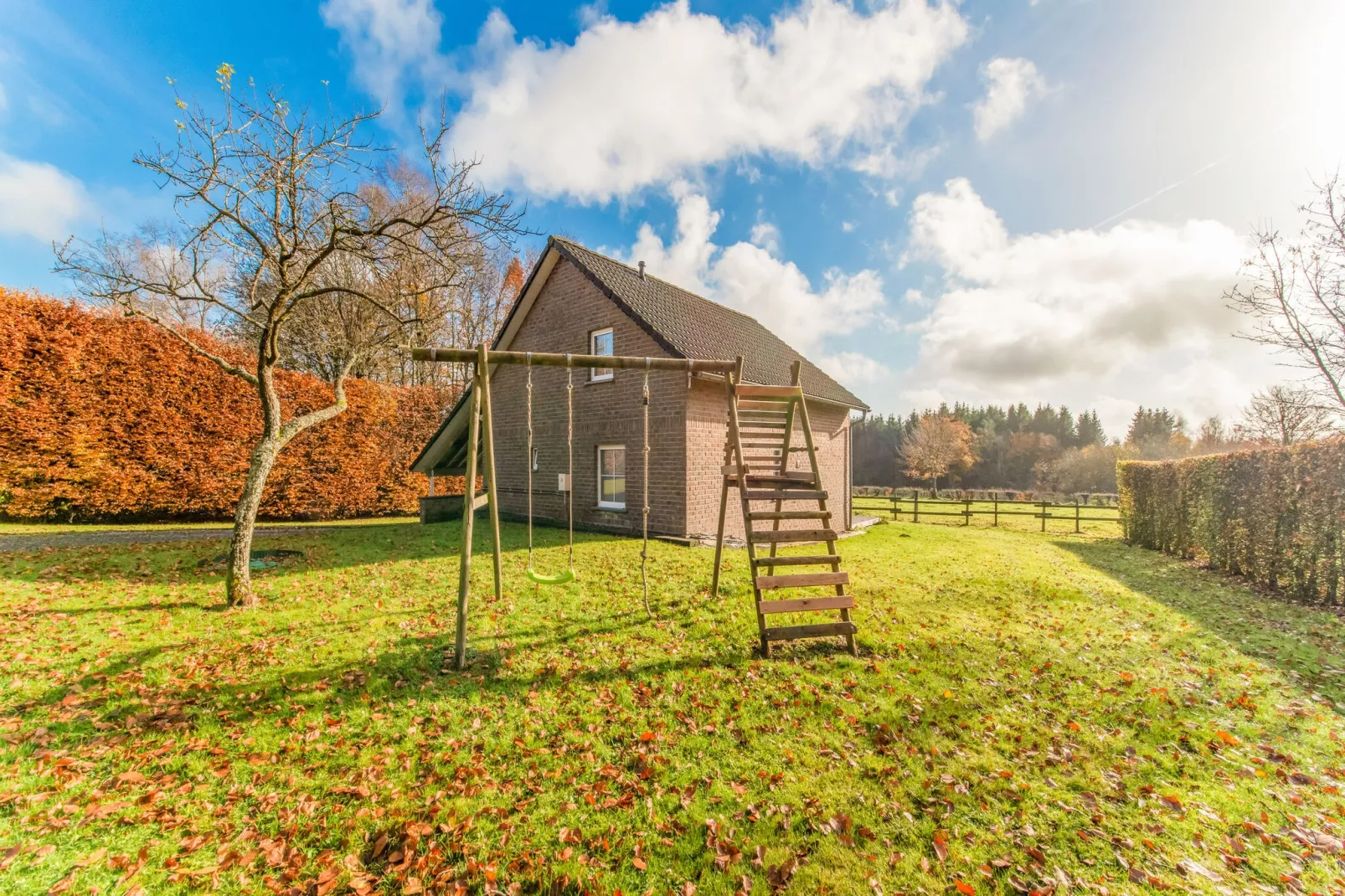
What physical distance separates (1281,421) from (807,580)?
2189 cm

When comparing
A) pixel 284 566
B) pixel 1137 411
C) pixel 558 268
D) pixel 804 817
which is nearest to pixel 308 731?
pixel 804 817

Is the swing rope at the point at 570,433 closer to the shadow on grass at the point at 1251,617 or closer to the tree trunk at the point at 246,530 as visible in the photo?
the tree trunk at the point at 246,530

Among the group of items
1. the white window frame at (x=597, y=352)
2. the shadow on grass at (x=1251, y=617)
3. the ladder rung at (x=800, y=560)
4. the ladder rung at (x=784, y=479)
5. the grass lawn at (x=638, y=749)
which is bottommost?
the shadow on grass at (x=1251, y=617)

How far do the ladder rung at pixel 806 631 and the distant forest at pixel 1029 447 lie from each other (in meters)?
48.6

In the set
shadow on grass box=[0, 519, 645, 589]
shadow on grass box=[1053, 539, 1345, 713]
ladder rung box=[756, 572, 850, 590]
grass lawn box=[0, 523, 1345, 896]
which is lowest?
shadow on grass box=[1053, 539, 1345, 713]

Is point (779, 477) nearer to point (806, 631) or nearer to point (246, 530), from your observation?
point (806, 631)

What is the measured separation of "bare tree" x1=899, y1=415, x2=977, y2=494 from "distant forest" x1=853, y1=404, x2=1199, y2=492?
159 centimetres

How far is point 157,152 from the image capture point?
18.3 feet

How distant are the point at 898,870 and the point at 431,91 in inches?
336

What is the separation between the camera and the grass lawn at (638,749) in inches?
94.7

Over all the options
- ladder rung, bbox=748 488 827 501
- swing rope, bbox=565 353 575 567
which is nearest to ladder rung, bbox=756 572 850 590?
ladder rung, bbox=748 488 827 501

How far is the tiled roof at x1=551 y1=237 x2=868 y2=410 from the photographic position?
11039mm

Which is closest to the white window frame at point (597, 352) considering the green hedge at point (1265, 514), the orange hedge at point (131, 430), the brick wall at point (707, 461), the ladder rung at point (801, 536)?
the brick wall at point (707, 461)

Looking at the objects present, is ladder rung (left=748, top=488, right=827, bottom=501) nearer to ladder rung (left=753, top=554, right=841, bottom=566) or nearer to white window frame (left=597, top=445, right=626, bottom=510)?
ladder rung (left=753, top=554, right=841, bottom=566)
